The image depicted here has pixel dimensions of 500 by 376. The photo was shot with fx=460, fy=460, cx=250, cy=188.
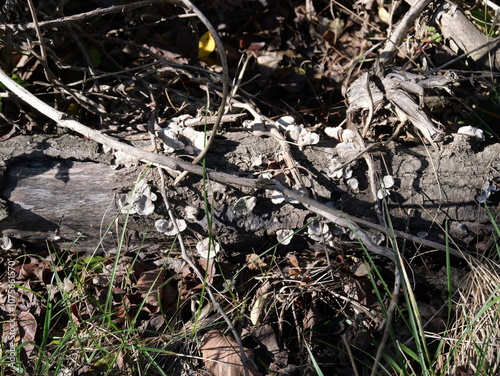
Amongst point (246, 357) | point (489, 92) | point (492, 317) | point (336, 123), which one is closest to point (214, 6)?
point (336, 123)

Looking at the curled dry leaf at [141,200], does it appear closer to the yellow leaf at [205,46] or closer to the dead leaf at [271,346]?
the dead leaf at [271,346]

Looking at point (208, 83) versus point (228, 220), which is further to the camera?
point (208, 83)

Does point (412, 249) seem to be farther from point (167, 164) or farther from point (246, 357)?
point (167, 164)

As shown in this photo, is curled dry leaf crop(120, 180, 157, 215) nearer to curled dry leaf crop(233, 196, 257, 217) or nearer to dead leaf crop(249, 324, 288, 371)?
curled dry leaf crop(233, 196, 257, 217)

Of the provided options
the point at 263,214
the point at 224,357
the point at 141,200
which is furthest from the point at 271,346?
the point at 141,200

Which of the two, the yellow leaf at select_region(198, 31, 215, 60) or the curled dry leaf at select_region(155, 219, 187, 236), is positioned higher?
the yellow leaf at select_region(198, 31, 215, 60)

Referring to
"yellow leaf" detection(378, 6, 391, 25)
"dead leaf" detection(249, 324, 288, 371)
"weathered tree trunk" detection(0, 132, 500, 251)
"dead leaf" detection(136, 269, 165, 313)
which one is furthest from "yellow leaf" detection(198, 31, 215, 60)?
"dead leaf" detection(249, 324, 288, 371)
